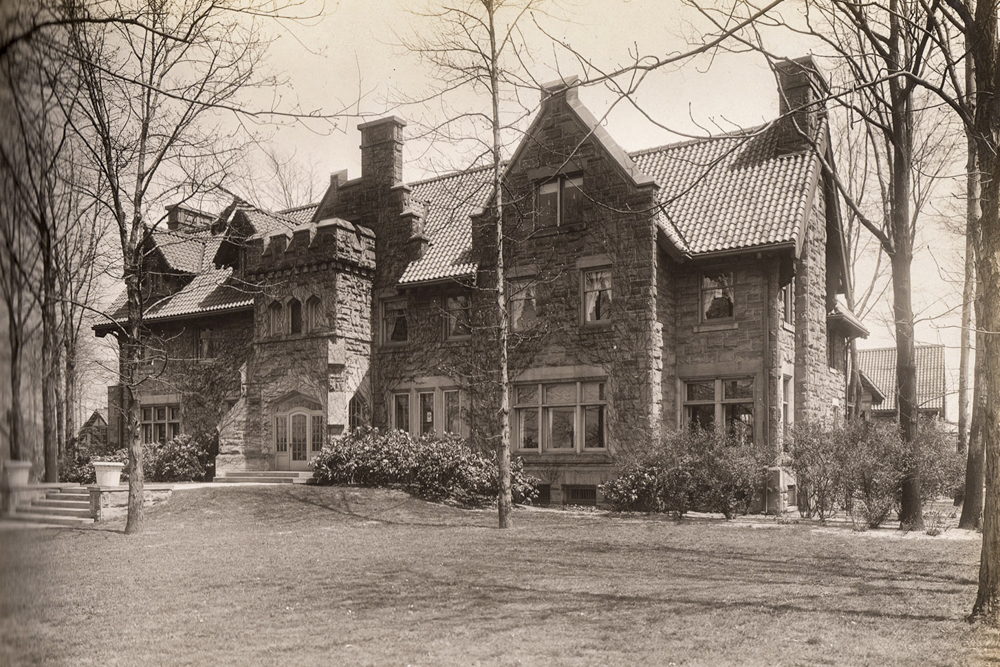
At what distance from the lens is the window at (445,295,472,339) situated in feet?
77.1

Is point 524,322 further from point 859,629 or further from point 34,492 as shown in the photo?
point 34,492

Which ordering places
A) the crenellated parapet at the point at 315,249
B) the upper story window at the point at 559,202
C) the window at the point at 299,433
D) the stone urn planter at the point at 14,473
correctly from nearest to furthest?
the stone urn planter at the point at 14,473 < the upper story window at the point at 559,202 < the crenellated parapet at the point at 315,249 < the window at the point at 299,433

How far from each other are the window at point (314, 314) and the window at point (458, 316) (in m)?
3.67

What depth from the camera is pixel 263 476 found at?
23844mm

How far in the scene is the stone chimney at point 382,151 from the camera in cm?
2597

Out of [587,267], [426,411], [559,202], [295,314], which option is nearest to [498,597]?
[587,267]

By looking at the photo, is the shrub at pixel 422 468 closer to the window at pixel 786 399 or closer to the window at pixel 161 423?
Result: the window at pixel 786 399

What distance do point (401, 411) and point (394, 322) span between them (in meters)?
2.68

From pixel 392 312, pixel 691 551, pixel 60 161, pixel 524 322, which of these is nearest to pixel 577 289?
pixel 524 322

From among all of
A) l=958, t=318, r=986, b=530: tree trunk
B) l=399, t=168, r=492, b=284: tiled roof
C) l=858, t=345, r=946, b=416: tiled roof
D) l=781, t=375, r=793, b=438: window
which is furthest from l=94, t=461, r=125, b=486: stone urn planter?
l=858, t=345, r=946, b=416: tiled roof

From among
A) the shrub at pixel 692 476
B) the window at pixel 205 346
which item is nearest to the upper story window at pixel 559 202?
the shrub at pixel 692 476

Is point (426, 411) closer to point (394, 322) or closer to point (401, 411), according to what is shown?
point (401, 411)

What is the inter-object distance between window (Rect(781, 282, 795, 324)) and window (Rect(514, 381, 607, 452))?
4867 mm

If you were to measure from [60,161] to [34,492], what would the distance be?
0.37 m
